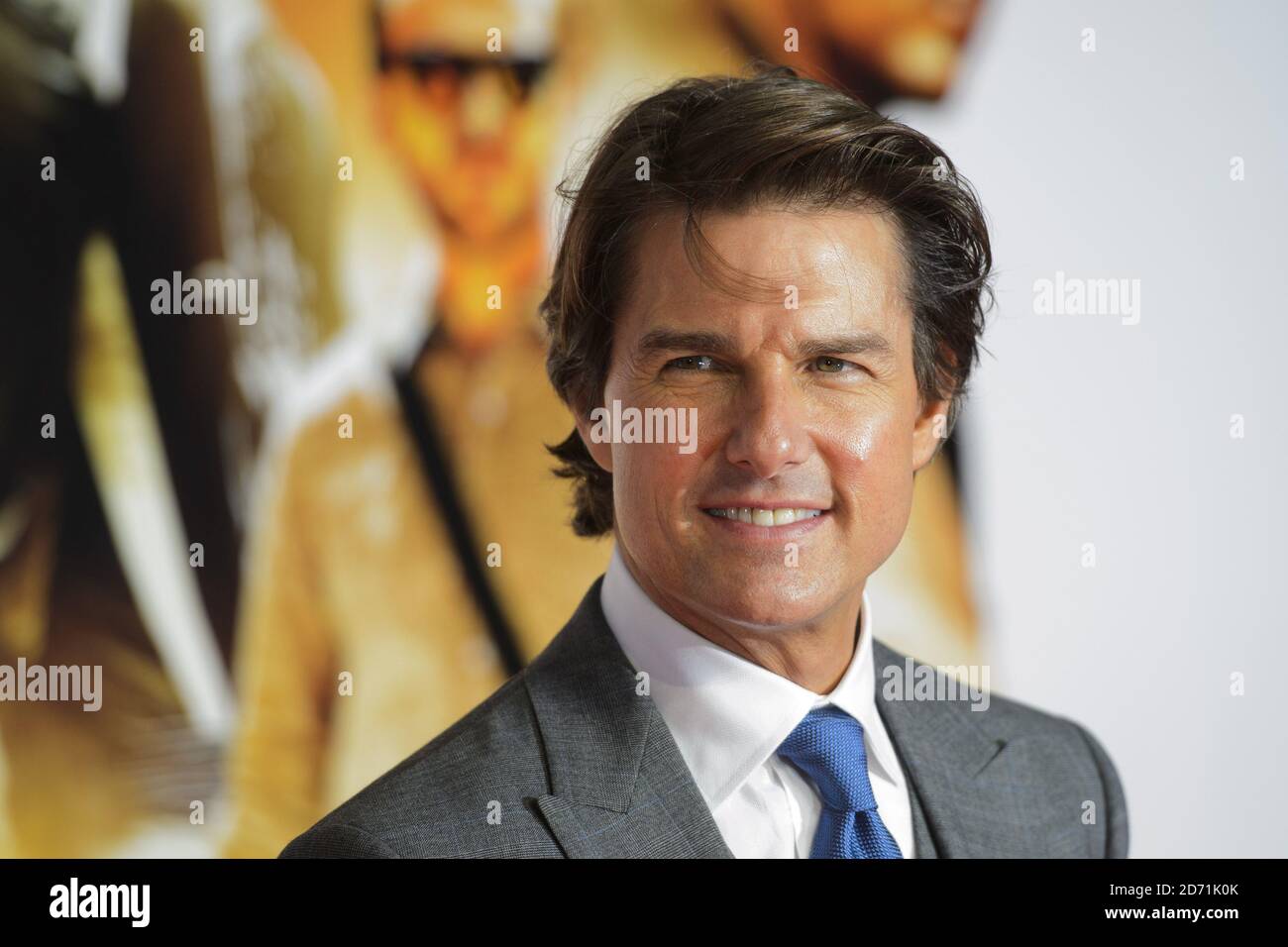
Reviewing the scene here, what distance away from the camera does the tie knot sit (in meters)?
1.62

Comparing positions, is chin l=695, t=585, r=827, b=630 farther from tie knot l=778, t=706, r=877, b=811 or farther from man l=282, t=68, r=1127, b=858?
tie knot l=778, t=706, r=877, b=811

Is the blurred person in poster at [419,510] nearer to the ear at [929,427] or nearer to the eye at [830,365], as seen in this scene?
the ear at [929,427]

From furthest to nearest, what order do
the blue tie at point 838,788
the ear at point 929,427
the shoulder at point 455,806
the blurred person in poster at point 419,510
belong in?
1. the blurred person in poster at point 419,510
2. the ear at point 929,427
3. the blue tie at point 838,788
4. the shoulder at point 455,806

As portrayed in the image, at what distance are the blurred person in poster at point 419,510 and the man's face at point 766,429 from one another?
234cm

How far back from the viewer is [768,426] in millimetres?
1540

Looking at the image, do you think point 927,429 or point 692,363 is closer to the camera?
point 692,363

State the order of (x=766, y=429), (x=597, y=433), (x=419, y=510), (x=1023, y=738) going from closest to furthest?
1. (x=766, y=429)
2. (x=597, y=433)
3. (x=1023, y=738)
4. (x=419, y=510)

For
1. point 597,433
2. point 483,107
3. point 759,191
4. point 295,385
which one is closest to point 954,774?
point 597,433

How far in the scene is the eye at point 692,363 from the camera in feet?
5.22

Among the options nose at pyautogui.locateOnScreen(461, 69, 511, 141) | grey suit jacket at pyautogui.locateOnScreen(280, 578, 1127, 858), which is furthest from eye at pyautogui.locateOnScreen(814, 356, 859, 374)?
nose at pyautogui.locateOnScreen(461, 69, 511, 141)

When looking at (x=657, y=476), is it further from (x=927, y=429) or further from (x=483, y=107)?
(x=483, y=107)

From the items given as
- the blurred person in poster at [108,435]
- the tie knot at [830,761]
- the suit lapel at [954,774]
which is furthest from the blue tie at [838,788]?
the blurred person in poster at [108,435]
